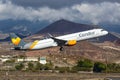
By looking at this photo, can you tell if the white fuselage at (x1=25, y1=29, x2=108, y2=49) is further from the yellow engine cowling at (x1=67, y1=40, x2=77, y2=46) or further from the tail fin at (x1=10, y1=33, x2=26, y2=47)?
the tail fin at (x1=10, y1=33, x2=26, y2=47)

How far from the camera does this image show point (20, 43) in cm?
13350

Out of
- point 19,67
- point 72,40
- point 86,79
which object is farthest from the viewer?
point 19,67

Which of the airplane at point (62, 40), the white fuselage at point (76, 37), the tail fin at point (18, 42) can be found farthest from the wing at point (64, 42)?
the tail fin at point (18, 42)

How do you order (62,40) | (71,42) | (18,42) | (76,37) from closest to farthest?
1. (71,42)
2. (76,37)
3. (62,40)
4. (18,42)

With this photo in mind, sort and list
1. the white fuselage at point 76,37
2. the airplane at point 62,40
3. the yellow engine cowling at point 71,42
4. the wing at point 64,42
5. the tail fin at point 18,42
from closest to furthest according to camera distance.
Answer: the yellow engine cowling at point 71,42 < the wing at point 64,42 < the white fuselage at point 76,37 < the airplane at point 62,40 < the tail fin at point 18,42

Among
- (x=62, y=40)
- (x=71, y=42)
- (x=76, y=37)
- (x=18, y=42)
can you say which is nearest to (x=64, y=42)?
(x=62, y=40)

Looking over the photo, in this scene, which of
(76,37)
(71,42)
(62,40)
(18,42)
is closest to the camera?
(71,42)

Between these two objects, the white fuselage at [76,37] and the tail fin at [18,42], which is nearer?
the white fuselage at [76,37]

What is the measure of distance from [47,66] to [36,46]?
5134 centimetres

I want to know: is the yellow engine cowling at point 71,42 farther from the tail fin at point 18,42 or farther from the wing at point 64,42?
the tail fin at point 18,42

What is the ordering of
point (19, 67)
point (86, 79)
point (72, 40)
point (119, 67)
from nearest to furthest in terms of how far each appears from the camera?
point (86, 79) < point (72, 40) < point (19, 67) < point (119, 67)

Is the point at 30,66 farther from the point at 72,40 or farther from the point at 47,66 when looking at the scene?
the point at 72,40

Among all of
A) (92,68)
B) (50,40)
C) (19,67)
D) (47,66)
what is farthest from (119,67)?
(50,40)

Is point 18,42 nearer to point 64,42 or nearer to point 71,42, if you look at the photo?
point 64,42
